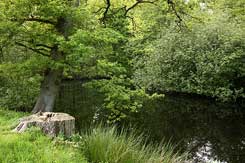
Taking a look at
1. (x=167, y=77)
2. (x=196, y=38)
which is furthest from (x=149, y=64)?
(x=196, y=38)

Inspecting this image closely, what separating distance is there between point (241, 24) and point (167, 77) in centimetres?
528

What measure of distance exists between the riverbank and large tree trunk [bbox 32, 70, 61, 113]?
5709mm

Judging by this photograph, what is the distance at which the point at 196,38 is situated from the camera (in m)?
21.4

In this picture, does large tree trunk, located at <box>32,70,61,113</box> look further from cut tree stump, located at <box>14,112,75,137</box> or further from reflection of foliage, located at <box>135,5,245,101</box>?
reflection of foliage, located at <box>135,5,245,101</box>

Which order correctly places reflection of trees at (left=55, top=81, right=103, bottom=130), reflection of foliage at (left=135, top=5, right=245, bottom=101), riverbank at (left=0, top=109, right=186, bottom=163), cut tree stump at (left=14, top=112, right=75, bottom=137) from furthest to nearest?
reflection of foliage at (left=135, top=5, right=245, bottom=101) → reflection of trees at (left=55, top=81, right=103, bottom=130) → cut tree stump at (left=14, top=112, right=75, bottom=137) → riverbank at (left=0, top=109, right=186, bottom=163)

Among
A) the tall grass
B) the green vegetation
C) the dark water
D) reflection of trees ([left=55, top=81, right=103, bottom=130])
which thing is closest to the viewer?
the tall grass

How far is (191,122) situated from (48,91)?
660cm

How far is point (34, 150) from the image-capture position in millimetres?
5531

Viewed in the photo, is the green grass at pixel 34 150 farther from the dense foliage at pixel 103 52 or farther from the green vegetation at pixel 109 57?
the dense foliage at pixel 103 52

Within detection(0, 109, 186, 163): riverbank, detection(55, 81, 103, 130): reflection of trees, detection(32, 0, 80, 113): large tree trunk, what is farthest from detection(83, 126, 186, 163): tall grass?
detection(55, 81, 103, 130): reflection of trees

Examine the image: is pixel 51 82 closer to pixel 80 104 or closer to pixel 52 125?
pixel 52 125

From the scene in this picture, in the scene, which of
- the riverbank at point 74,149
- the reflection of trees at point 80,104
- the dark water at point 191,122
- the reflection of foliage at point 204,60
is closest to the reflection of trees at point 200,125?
the dark water at point 191,122

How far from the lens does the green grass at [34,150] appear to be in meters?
5.20

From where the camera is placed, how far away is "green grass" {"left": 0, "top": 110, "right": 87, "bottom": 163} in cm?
520
